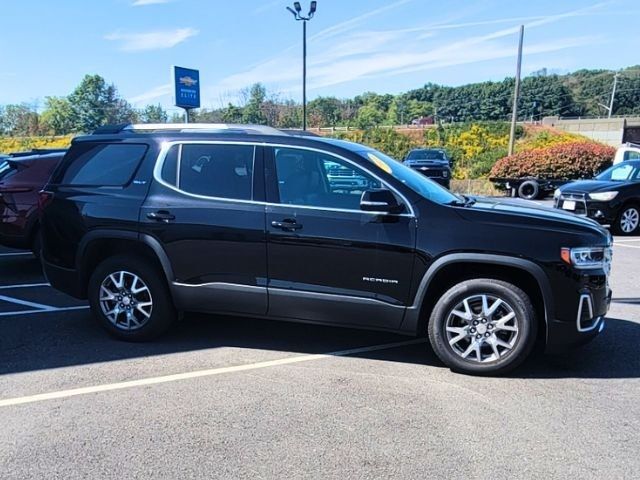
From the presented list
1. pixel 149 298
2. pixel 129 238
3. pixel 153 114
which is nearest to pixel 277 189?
pixel 129 238

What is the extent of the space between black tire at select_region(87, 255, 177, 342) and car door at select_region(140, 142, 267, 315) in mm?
167

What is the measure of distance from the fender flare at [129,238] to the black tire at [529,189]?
52.3 feet

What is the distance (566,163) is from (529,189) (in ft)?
13.9

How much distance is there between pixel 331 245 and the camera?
4.28m

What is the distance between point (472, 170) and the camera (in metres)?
29.7

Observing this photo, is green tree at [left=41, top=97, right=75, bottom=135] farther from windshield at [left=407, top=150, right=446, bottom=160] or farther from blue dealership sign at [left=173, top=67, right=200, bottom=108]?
windshield at [left=407, top=150, right=446, bottom=160]

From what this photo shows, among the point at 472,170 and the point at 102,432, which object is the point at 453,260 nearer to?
the point at 102,432

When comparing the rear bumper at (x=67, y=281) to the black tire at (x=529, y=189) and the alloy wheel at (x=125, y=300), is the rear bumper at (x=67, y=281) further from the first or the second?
the black tire at (x=529, y=189)

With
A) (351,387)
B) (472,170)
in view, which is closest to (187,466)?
(351,387)

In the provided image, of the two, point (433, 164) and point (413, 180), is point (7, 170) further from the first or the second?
point (433, 164)

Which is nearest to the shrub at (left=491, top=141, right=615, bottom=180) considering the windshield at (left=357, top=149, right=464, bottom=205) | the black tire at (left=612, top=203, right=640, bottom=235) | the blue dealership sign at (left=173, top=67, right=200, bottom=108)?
the black tire at (left=612, top=203, right=640, bottom=235)

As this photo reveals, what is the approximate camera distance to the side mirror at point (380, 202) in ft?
13.5

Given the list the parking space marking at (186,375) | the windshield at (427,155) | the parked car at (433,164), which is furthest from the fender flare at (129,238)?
the windshield at (427,155)

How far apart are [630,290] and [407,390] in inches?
173
